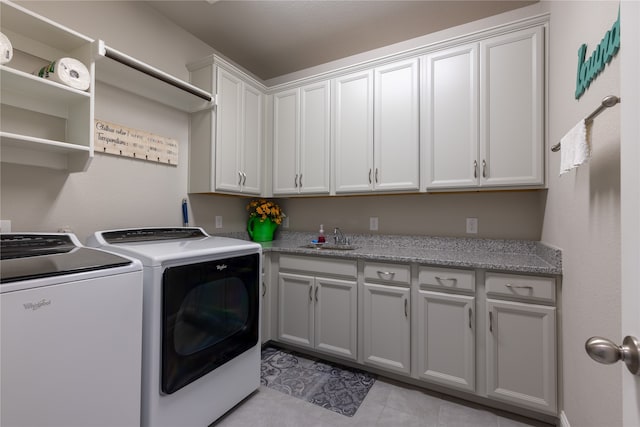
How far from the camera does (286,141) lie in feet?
9.01

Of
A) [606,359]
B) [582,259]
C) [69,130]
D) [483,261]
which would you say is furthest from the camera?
[483,261]

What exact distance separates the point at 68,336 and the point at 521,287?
2105mm

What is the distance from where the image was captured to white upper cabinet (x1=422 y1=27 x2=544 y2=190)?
1832 millimetres

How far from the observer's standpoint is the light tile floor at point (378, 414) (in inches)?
64.9

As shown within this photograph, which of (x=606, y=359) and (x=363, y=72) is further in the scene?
(x=363, y=72)

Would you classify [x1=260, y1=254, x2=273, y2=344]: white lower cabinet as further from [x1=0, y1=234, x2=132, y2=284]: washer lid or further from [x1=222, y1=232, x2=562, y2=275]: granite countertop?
[x1=0, y1=234, x2=132, y2=284]: washer lid

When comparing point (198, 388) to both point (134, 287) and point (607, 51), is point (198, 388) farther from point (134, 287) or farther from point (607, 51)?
point (607, 51)

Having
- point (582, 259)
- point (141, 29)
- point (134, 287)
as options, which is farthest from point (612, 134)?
point (141, 29)

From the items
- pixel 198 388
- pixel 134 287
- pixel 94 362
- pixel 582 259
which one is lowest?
pixel 198 388

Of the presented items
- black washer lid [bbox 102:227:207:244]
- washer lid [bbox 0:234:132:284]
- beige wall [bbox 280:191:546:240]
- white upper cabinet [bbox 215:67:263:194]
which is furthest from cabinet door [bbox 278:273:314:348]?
washer lid [bbox 0:234:132:284]

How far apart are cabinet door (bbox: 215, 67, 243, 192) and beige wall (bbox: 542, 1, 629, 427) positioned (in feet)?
7.23

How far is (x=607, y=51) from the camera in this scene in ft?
3.18

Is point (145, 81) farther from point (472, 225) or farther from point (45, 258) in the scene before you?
point (472, 225)

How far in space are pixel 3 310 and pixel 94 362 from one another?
0.37 meters
